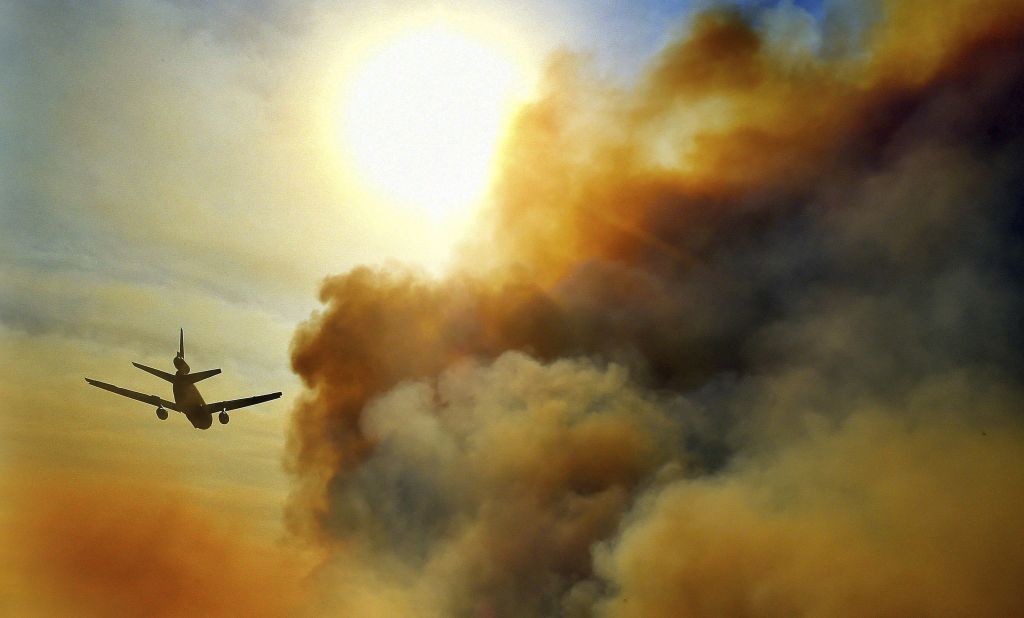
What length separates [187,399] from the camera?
5106 centimetres

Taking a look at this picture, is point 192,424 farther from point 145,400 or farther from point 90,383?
point 90,383

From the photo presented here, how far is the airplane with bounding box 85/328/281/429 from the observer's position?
151 ft

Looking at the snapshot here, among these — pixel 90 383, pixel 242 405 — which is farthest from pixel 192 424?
pixel 90 383

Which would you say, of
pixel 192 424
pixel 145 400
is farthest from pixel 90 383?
pixel 192 424

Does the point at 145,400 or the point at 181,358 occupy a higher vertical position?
the point at 181,358

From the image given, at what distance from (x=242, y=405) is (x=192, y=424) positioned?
5483 millimetres

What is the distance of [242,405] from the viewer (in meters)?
49.8

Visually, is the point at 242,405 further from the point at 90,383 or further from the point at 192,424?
the point at 90,383

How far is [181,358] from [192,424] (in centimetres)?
550

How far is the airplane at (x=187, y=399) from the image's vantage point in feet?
151

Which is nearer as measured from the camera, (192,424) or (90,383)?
(90,383)

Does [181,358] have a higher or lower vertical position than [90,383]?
higher

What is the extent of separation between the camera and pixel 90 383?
44.7m

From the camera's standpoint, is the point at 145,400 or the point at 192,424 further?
the point at 192,424
